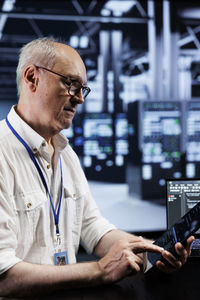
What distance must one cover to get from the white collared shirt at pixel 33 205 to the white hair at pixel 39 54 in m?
0.20

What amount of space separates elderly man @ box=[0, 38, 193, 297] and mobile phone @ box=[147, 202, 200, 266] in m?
0.02

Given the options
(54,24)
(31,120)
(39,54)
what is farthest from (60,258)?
(54,24)

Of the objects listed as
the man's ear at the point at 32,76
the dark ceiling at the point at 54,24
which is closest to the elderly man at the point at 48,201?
the man's ear at the point at 32,76

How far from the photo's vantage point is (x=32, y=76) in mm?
1425

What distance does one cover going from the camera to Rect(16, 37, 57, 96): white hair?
1405 millimetres

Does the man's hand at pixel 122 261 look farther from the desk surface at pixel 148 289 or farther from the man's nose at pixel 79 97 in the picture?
the man's nose at pixel 79 97

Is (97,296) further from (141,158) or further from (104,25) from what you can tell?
(104,25)

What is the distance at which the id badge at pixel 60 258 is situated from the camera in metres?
1.37

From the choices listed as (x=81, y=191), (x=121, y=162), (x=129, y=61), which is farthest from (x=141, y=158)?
(x=81, y=191)

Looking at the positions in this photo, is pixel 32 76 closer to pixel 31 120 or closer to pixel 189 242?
pixel 31 120

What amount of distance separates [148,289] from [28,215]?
0.48 metres

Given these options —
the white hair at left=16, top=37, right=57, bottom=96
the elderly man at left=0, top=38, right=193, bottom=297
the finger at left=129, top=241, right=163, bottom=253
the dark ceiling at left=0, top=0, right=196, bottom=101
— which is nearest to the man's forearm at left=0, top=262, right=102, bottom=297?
the elderly man at left=0, top=38, right=193, bottom=297

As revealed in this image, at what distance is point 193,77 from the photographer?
3.72 m

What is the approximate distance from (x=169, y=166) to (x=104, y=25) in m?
1.53
